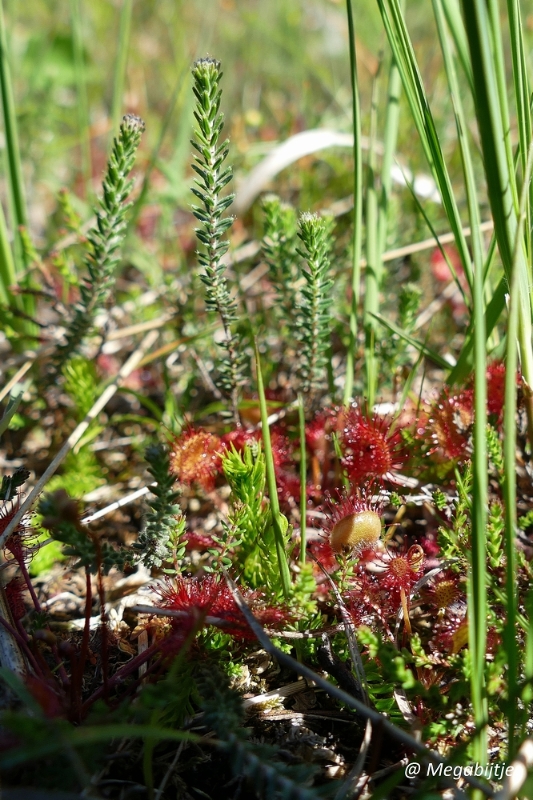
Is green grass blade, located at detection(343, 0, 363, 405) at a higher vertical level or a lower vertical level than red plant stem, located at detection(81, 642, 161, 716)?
higher

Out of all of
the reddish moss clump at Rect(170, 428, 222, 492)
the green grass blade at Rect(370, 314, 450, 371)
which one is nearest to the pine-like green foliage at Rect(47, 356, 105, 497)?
the reddish moss clump at Rect(170, 428, 222, 492)

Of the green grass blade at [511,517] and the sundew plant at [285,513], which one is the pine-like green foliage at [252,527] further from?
the green grass blade at [511,517]

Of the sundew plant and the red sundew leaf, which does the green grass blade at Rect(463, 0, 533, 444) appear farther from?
the red sundew leaf

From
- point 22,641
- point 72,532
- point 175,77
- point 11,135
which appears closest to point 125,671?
point 22,641

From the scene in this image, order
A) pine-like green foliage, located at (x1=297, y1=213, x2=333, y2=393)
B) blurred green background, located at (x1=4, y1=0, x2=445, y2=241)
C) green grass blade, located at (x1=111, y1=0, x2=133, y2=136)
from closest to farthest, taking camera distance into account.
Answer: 1. pine-like green foliage, located at (x1=297, y1=213, x2=333, y2=393)
2. green grass blade, located at (x1=111, y1=0, x2=133, y2=136)
3. blurred green background, located at (x1=4, y1=0, x2=445, y2=241)

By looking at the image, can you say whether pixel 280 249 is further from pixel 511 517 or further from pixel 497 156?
pixel 511 517

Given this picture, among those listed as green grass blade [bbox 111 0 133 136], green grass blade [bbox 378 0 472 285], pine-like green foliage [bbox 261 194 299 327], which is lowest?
pine-like green foliage [bbox 261 194 299 327]

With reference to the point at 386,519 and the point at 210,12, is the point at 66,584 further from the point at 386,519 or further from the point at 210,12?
the point at 210,12
